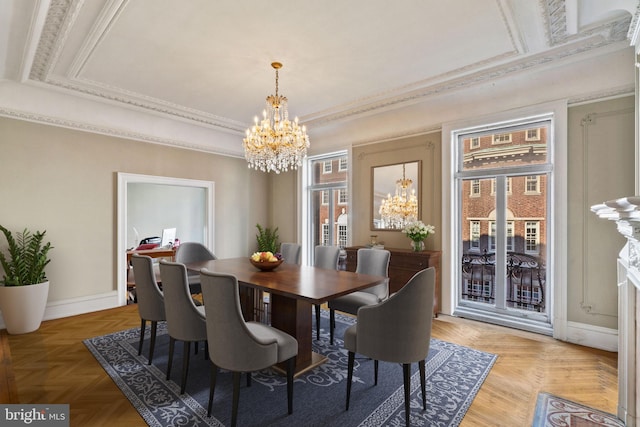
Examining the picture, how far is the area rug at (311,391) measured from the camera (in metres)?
2.10

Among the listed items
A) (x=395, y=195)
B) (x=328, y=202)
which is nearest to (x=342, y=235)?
(x=328, y=202)

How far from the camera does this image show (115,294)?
4699mm

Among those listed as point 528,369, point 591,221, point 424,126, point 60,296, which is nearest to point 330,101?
point 424,126

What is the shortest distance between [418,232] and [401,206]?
65 cm

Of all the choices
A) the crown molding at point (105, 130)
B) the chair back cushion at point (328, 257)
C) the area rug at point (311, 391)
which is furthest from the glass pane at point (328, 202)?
the area rug at point (311, 391)

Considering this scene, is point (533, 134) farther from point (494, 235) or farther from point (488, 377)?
point (488, 377)

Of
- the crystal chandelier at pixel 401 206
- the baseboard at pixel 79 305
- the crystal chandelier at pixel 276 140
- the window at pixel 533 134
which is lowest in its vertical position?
the baseboard at pixel 79 305

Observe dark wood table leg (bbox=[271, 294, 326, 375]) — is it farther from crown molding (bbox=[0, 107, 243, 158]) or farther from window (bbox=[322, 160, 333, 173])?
crown molding (bbox=[0, 107, 243, 158])

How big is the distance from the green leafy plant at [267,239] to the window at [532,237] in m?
4.43

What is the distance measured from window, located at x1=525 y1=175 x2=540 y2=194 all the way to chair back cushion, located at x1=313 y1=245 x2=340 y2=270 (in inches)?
99.4

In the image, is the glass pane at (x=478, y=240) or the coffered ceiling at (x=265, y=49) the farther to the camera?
the glass pane at (x=478, y=240)

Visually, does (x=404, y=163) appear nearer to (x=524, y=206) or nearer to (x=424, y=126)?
(x=424, y=126)

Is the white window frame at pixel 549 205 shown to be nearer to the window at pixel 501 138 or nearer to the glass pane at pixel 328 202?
the window at pixel 501 138

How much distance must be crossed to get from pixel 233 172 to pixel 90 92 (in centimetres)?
260
